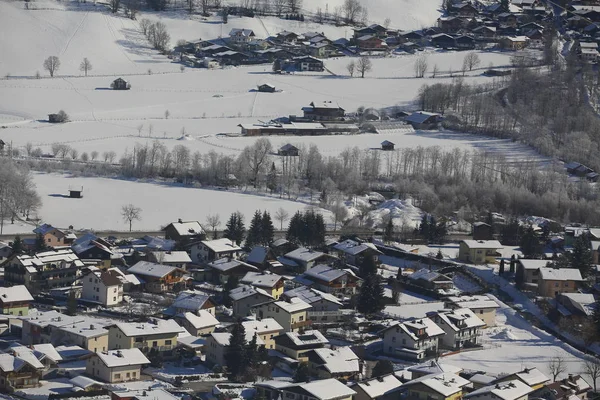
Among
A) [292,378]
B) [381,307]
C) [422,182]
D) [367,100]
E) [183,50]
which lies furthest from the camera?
[183,50]

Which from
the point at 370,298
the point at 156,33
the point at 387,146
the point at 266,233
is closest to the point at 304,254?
the point at 266,233

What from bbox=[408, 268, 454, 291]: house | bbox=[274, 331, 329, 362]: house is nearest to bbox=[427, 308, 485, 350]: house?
bbox=[274, 331, 329, 362]: house

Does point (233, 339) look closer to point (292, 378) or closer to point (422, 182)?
point (292, 378)

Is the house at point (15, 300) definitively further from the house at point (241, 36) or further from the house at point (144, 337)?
the house at point (241, 36)

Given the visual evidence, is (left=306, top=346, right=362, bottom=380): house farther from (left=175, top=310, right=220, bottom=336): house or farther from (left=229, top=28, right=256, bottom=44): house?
(left=229, top=28, right=256, bottom=44): house

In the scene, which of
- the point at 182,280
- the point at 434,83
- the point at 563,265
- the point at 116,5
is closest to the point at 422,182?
the point at 563,265

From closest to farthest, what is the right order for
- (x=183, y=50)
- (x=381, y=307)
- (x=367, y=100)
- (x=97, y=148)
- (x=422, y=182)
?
(x=381, y=307)
(x=422, y=182)
(x=97, y=148)
(x=367, y=100)
(x=183, y=50)
